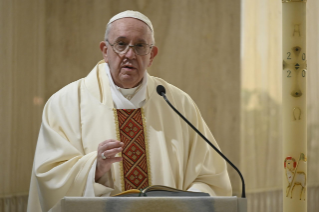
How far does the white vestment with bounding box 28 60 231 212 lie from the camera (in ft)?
9.15

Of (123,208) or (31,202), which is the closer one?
(123,208)

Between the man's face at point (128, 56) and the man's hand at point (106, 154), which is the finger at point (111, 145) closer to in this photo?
the man's hand at point (106, 154)

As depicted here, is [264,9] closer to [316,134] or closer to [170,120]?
[316,134]

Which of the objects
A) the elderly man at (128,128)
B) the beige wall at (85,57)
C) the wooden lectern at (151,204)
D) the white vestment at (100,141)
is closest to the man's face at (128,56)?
the elderly man at (128,128)

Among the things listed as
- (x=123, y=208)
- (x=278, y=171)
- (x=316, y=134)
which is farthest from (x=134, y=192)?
(x=316, y=134)

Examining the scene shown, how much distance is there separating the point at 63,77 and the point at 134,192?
2.62 metres

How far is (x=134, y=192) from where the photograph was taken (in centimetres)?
216

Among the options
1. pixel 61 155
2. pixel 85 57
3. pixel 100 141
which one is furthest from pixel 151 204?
pixel 85 57

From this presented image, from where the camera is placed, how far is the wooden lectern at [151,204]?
1756mm

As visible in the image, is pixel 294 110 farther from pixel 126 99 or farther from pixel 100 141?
pixel 100 141

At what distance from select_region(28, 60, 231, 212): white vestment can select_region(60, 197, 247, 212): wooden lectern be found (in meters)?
0.96

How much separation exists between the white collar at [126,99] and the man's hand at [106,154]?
0.65m

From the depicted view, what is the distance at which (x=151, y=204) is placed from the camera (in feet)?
→ 5.87

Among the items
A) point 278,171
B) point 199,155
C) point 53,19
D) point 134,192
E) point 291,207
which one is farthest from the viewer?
point 278,171
